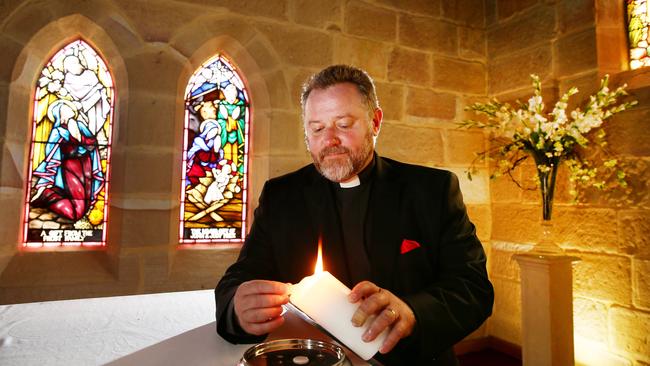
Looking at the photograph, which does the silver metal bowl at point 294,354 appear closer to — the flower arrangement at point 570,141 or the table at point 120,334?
the table at point 120,334

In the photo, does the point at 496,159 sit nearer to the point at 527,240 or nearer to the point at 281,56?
the point at 527,240

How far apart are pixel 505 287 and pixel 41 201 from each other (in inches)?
127

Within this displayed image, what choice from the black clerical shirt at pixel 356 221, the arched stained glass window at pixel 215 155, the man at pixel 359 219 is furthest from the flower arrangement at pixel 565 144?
the arched stained glass window at pixel 215 155

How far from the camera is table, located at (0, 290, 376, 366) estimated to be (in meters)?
0.68

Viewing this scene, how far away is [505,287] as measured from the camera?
3.13m

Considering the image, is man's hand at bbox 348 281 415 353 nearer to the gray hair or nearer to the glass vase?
the gray hair

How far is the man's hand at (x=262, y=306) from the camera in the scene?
708 millimetres

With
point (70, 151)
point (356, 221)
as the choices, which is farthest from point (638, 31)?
point (70, 151)

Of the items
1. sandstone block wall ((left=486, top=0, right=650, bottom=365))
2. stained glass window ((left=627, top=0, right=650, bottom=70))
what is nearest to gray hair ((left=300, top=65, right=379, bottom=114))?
sandstone block wall ((left=486, top=0, right=650, bottom=365))

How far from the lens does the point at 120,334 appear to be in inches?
33.8

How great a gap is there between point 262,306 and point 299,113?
2.14m

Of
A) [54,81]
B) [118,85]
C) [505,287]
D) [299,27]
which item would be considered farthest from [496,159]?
[54,81]

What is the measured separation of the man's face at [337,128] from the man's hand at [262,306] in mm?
613

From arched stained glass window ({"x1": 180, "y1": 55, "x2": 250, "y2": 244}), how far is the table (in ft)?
4.78
